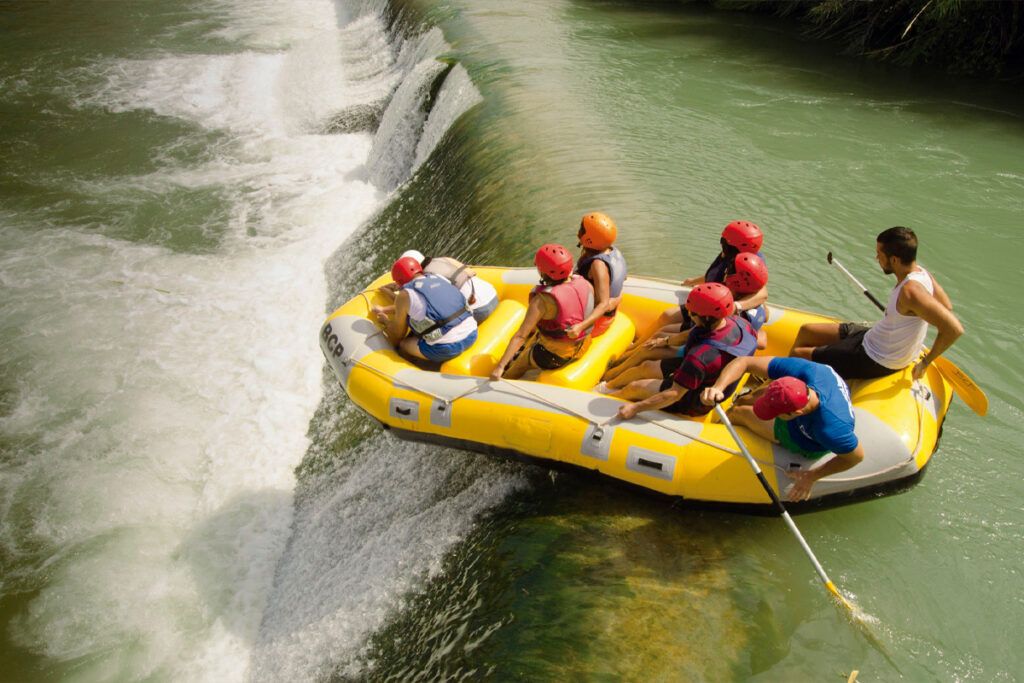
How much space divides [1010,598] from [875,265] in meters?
3.88

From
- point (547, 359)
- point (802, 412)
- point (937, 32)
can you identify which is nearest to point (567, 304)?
point (547, 359)

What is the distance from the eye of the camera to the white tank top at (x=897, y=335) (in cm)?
434

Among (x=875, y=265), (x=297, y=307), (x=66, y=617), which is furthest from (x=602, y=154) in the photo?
(x=66, y=617)

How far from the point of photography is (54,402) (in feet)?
26.4

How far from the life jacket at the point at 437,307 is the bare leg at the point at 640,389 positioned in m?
1.39

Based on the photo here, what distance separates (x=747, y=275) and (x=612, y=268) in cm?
103

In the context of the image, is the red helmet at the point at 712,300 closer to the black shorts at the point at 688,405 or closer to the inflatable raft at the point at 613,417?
the black shorts at the point at 688,405

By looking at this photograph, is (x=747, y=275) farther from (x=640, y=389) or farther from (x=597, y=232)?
(x=597, y=232)

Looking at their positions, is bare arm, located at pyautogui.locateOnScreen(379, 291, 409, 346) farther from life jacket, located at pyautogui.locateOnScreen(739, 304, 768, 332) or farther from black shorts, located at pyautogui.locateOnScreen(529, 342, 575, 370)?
life jacket, located at pyautogui.locateOnScreen(739, 304, 768, 332)

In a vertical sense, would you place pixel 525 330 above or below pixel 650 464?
above

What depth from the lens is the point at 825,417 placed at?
12.8 feet

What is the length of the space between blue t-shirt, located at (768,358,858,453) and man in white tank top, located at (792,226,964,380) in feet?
2.28

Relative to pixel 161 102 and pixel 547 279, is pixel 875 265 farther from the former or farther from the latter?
pixel 161 102

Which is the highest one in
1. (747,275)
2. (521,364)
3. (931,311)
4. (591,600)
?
(931,311)
